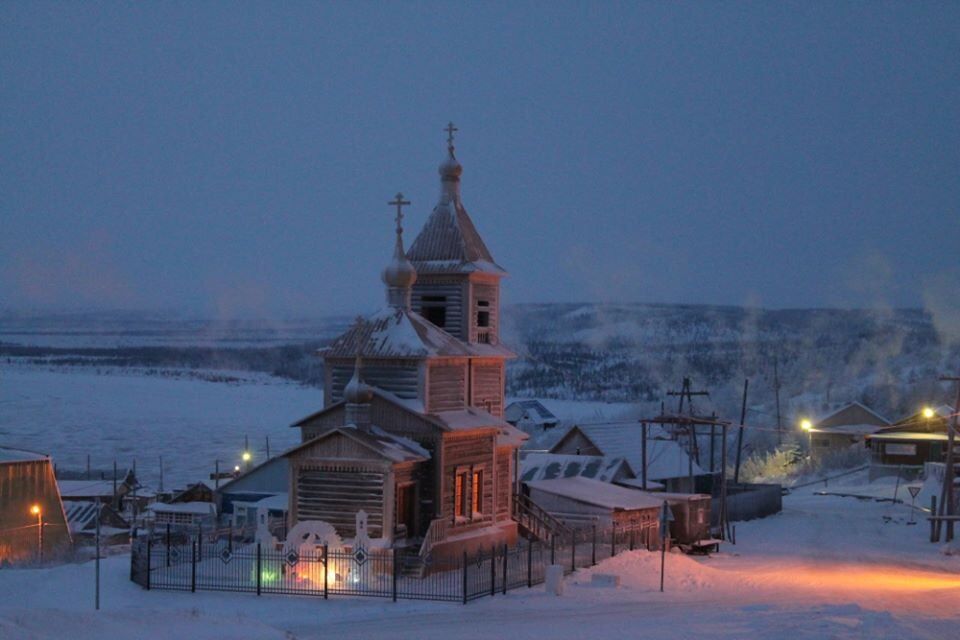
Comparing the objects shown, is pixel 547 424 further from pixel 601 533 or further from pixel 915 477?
pixel 601 533

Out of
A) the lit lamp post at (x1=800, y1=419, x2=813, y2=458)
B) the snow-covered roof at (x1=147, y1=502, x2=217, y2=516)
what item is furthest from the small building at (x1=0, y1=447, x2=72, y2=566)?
the lit lamp post at (x1=800, y1=419, x2=813, y2=458)

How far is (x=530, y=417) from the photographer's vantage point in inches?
3809

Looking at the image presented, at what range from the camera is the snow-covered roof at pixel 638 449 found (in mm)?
58219

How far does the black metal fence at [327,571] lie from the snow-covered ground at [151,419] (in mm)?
41777

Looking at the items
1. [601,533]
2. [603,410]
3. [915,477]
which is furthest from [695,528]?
[603,410]

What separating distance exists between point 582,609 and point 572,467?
29.4 metres

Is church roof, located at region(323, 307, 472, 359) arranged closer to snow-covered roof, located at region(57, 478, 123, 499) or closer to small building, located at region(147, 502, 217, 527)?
small building, located at region(147, 502, 217, 527)

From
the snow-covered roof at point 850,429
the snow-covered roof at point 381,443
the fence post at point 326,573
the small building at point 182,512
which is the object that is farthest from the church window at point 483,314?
the snow-covered roof at point 850,429

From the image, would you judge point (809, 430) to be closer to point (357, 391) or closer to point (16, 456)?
point (16, 456)

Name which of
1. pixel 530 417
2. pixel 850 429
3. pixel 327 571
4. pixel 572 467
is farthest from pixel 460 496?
pixel 530 417

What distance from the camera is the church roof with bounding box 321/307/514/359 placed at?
106 feet

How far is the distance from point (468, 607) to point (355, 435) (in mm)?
6269

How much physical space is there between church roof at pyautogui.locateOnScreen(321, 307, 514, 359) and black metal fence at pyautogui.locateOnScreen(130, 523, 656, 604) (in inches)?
216

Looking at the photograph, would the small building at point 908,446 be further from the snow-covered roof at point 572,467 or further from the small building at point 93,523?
the small building at point 93,523
